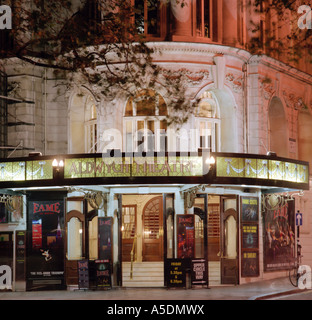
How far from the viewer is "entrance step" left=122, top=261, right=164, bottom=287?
25.2m

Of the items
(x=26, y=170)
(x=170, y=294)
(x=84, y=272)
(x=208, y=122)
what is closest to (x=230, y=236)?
(x=208, y=122)

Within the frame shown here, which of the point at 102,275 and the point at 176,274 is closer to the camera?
the point at 176,274

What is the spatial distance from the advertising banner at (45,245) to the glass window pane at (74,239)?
41 centimetres

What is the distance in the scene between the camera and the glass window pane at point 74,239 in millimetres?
25797

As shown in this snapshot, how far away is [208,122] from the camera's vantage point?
86.3 feet

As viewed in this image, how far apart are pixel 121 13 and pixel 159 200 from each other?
11700mm

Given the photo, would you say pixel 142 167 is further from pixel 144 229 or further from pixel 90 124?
pixel 144 229

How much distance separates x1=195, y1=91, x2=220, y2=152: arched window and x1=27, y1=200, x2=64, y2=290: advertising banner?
571cm

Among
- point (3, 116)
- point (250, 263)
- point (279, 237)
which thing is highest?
point (3, 116)

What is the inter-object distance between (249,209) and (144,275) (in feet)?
15.4

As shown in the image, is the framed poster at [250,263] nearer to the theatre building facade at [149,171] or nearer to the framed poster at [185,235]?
the theatre building facade at [149,171]

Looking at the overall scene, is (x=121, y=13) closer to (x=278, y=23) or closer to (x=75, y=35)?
(x=75, y=35)

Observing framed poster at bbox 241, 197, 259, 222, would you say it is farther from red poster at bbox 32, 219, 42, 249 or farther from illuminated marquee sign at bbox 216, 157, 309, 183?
red poster at bbox 32, 219, 42, 249
